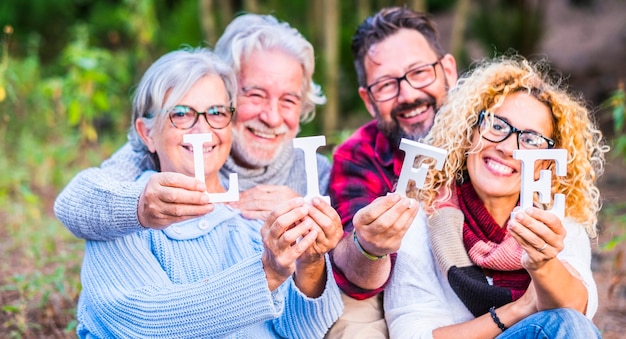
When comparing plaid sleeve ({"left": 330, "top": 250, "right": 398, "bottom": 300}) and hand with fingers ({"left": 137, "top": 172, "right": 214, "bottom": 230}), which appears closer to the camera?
hand with fingers ({"left": 137, "top": 172, "right": 214, "bottom": 230})

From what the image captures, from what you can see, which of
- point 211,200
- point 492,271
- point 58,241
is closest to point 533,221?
point 492,271

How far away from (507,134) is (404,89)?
78 cm

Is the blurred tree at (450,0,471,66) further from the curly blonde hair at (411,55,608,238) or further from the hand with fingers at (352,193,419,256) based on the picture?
the hand with fingers at (352,193,419,256)

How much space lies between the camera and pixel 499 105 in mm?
2658

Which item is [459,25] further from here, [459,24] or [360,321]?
[360,321]

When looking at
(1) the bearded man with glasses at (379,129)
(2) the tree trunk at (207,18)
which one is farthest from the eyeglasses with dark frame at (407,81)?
(2) the tree trunk at (207,18)

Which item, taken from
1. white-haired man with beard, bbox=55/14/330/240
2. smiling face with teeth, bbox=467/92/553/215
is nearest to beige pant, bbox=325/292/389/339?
white-haired man with beard, bbox=55/14/330/240

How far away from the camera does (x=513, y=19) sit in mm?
10797

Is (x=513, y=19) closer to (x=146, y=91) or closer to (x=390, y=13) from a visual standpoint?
(x=390, y=13)

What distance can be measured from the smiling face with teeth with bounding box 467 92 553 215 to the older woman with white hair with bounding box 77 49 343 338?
26.3 inches

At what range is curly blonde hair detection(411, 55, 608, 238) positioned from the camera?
2.68 metres

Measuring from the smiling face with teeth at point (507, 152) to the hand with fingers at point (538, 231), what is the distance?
0.45m

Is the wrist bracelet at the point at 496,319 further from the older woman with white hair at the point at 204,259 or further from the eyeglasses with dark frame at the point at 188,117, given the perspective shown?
the eyeglasses with dark frame at the point at 188,117

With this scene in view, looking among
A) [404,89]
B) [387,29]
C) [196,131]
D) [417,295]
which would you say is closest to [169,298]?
[196,131]
